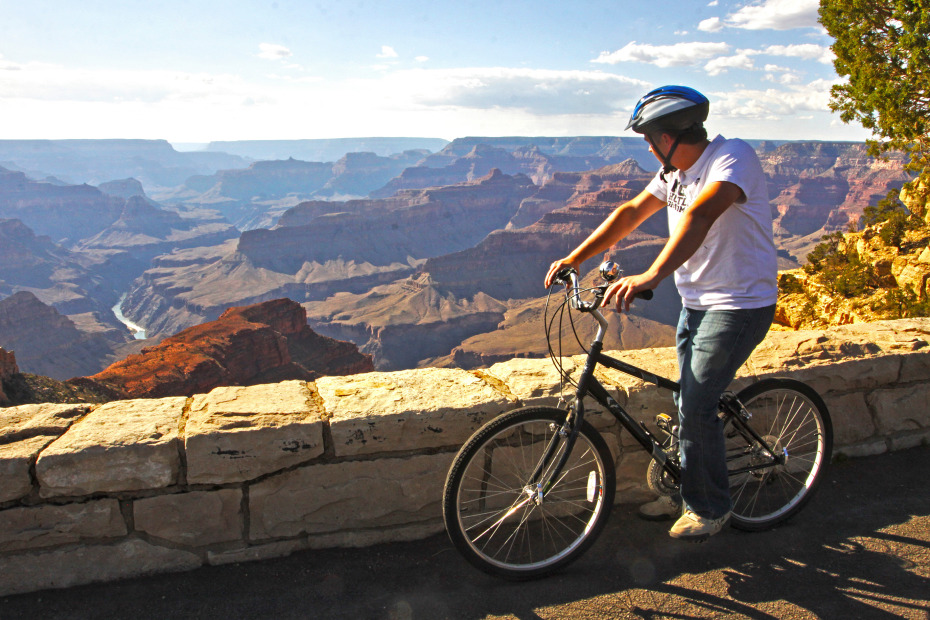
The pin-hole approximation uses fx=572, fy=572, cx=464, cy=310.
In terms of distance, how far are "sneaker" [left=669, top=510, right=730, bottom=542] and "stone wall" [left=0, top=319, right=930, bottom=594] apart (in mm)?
534

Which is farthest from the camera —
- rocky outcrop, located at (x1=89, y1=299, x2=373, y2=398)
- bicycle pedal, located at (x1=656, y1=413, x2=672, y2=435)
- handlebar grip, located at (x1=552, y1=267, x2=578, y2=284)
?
rocky outcrop, located at (x1=89, y1=299, x2=373, y2=398)

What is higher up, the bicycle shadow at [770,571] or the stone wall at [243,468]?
the stone wall at [243,468]

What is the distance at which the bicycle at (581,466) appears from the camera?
247 cm

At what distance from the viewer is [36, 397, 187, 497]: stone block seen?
96.7 inches

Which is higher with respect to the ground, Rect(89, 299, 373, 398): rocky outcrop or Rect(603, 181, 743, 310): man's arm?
Rect(603, 181, 743, 310): man's arm

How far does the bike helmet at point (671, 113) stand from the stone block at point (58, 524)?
9.28ft

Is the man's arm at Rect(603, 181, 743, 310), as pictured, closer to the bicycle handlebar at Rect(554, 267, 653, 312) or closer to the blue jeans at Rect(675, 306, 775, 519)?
the bicycle handlebar at Rect(554, 267, 653, 312)

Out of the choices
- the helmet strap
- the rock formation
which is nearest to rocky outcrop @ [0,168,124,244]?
the rock formation

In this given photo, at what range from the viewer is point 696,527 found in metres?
2.63

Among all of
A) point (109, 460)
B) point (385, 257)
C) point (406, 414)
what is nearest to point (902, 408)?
point (406, 414)

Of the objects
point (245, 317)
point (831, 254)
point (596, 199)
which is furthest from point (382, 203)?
point (831, 254)

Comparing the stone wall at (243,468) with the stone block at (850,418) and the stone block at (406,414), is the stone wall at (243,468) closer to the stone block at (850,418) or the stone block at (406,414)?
the stone block at (406,414)

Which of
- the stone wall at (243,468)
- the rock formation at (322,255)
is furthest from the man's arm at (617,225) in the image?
the rock formation at (322,255)

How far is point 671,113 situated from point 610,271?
0.69 metres
